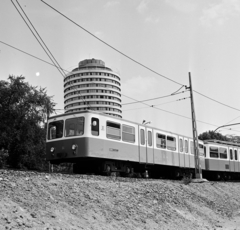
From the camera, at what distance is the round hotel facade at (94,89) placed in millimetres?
137375

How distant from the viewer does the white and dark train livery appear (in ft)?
53.7

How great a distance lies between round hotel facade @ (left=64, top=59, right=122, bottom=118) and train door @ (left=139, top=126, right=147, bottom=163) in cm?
11553

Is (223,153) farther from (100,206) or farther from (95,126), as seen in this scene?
(100,206)

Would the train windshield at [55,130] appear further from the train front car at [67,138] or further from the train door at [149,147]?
the train door at [149,147]

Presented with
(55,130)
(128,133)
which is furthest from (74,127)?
(128,133)

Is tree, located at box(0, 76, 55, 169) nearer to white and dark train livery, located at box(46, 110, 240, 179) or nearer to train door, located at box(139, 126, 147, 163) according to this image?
white and dark train livery, located at box(46, 110, 240, 179)

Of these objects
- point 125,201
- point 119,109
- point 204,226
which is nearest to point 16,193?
point 125,201

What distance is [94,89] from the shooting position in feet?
456

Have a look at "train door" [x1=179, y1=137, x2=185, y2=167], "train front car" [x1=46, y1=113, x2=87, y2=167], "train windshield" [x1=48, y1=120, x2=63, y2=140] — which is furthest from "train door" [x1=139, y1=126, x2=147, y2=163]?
"train door" [x1=179, y1=137, x2=185, y2=167]

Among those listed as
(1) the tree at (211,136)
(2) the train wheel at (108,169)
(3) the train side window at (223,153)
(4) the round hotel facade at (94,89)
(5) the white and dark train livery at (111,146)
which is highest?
(4) the round hotel facade at (94,89)

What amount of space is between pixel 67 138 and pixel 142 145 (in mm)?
4780

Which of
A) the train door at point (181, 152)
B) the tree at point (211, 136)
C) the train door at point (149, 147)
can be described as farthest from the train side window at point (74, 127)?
the tree at point (211, 136)

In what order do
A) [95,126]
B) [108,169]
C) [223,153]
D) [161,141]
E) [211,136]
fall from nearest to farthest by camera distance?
[95,126]
[108,169]
[161,141]
[223,153]
[211,136]

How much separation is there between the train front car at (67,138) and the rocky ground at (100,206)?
3.49 m
